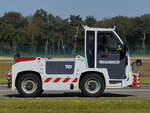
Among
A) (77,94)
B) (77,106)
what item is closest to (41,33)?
(77,94)

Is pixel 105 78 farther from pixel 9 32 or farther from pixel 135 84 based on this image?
pixel 9 32

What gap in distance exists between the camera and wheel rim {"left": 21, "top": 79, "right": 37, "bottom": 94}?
15.0 metres

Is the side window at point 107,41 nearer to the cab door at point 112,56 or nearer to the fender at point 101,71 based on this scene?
the cab door at point 112,56

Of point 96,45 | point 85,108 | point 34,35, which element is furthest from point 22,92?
point 34,35

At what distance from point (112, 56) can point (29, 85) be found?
326 cm

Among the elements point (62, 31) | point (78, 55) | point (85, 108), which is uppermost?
point (62, 31)

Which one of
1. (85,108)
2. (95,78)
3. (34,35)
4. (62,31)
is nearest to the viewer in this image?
(85,108)

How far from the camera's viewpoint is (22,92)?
1503 centimetres

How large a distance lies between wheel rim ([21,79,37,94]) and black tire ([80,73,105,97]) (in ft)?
5.74

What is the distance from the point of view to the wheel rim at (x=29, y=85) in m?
15.0

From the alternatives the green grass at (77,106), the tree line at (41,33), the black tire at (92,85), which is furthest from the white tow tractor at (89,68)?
the tree line at (41,33)

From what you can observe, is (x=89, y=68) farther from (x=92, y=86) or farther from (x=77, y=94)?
(x=77, y=94)

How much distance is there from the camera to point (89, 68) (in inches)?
581

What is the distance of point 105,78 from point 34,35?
86982mm
